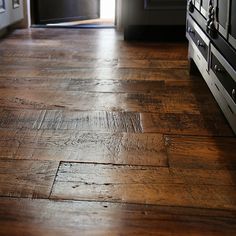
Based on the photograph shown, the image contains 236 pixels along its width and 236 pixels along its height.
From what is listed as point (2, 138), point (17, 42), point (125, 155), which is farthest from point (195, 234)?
point (17, 42)

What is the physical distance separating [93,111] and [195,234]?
0.85 metres

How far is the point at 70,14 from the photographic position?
3.86 m

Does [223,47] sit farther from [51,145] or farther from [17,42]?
[17,42]

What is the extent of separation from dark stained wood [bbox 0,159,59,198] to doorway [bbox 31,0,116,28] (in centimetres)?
257

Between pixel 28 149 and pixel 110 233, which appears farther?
pixel 28 149

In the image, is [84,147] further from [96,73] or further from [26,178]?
[96,73]

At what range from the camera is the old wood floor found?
3.28 ft

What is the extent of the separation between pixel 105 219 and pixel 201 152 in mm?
458

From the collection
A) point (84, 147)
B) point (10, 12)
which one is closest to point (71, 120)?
point (84, 147)

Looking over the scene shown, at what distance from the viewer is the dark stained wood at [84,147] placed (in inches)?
51.3

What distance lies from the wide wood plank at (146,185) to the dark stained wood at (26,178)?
0.08 ft

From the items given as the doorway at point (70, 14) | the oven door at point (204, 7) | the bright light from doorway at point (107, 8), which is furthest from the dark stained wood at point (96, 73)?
A: the bright light from doorway at point (107, 8)

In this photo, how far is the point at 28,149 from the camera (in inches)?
53.6

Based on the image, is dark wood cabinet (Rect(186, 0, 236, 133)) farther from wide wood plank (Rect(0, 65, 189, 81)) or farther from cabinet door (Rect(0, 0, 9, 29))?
cabinet door (Rect(0, 0, 9, 29))
